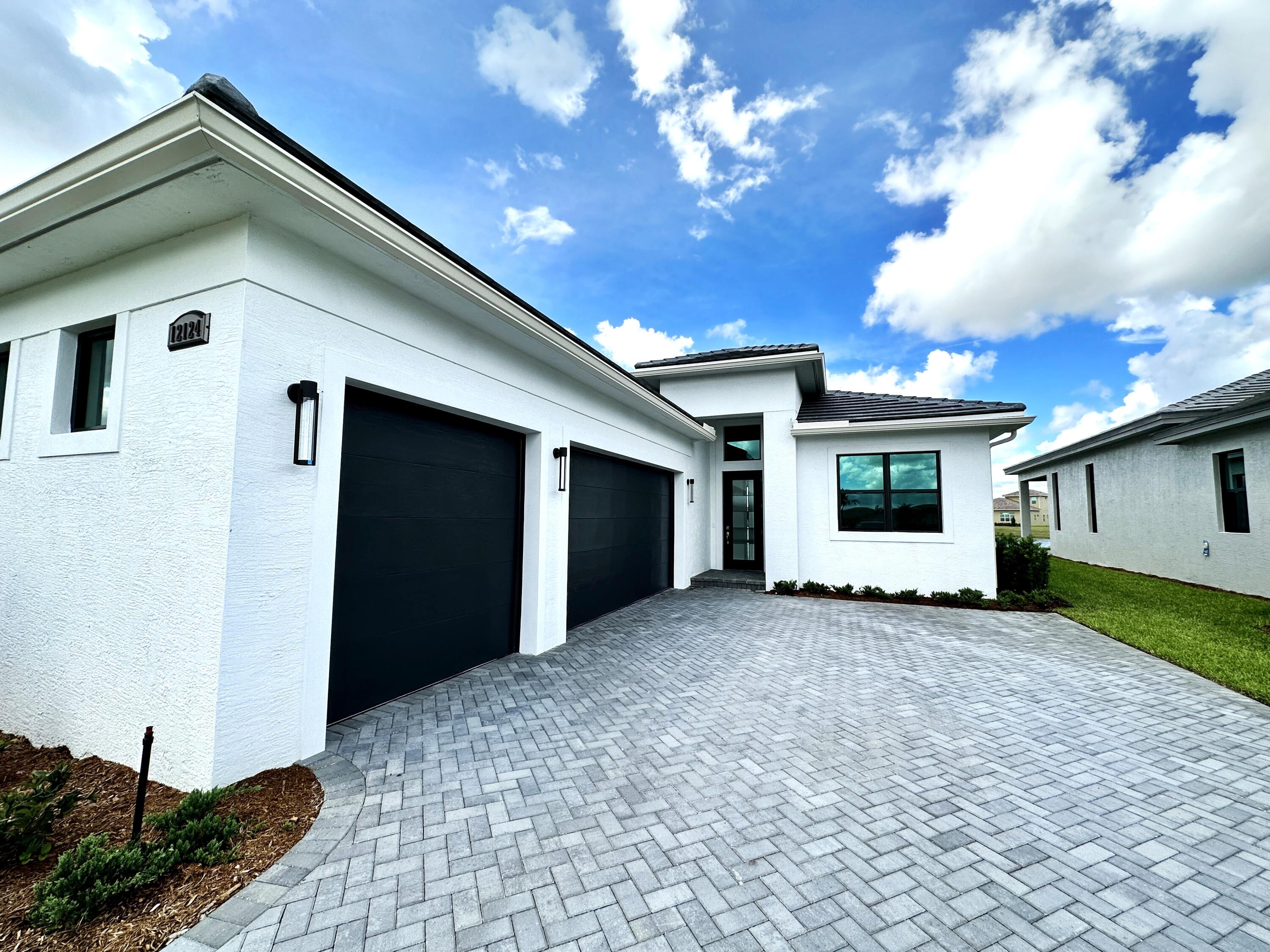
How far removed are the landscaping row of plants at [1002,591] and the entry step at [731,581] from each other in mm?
529

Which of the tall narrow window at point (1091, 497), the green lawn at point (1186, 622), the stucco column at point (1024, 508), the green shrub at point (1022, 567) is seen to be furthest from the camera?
the stucco column at point (1024, 508)

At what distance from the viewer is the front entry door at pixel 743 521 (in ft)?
40.2

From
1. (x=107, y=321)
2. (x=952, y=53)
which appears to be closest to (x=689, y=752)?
(x=107, y=321)

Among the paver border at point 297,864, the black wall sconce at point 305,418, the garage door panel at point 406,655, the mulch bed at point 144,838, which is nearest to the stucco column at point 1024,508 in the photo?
the garage door panel at point 406,655

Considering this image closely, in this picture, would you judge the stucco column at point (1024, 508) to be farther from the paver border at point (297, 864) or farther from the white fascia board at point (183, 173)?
the paver border at point (297, 864)

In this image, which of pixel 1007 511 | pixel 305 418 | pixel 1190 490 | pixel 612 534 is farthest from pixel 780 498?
pixel 1007 511

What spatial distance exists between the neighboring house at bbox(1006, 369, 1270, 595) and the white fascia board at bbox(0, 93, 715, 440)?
13210 mm

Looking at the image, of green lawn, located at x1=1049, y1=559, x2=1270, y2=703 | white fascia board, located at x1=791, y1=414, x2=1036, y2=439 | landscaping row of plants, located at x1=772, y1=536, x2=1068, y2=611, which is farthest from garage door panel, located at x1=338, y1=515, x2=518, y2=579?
green lawn, located at x1=1049, y1=559, x2=1270, y2=703

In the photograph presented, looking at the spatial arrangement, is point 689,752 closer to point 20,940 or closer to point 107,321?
point 20,940

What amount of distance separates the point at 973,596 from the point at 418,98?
40.5 feet

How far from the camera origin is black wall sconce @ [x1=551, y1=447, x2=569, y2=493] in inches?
235

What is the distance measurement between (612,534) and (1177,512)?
1403 cm

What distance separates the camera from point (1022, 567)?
966cm

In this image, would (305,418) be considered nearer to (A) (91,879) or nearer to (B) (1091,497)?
(A) (91,879)
